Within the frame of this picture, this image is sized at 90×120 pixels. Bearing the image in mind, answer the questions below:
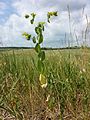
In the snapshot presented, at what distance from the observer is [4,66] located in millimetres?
4770

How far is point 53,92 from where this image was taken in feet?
11.1

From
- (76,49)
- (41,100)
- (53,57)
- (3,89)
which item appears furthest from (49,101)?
(53,57)

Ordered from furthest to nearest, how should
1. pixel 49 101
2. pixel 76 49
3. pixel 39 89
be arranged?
1. pixel 76 49
2. pixel 39 89
3. pixel 49 101

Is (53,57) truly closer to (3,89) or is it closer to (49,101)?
(3,89)

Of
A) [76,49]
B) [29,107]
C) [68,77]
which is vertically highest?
[76,49]

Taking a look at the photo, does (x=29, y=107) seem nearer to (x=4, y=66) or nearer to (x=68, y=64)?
(x=68, y=64)

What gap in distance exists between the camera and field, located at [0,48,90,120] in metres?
3.09

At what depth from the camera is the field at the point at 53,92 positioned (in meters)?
3.09

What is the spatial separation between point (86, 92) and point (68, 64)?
0.79 metres

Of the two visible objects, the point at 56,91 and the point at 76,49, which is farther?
the point at 76,49

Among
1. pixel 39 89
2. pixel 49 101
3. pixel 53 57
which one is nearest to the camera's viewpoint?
pixel 49 101

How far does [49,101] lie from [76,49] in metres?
0.98

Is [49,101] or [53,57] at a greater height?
[53,57]

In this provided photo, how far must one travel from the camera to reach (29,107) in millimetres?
3246
